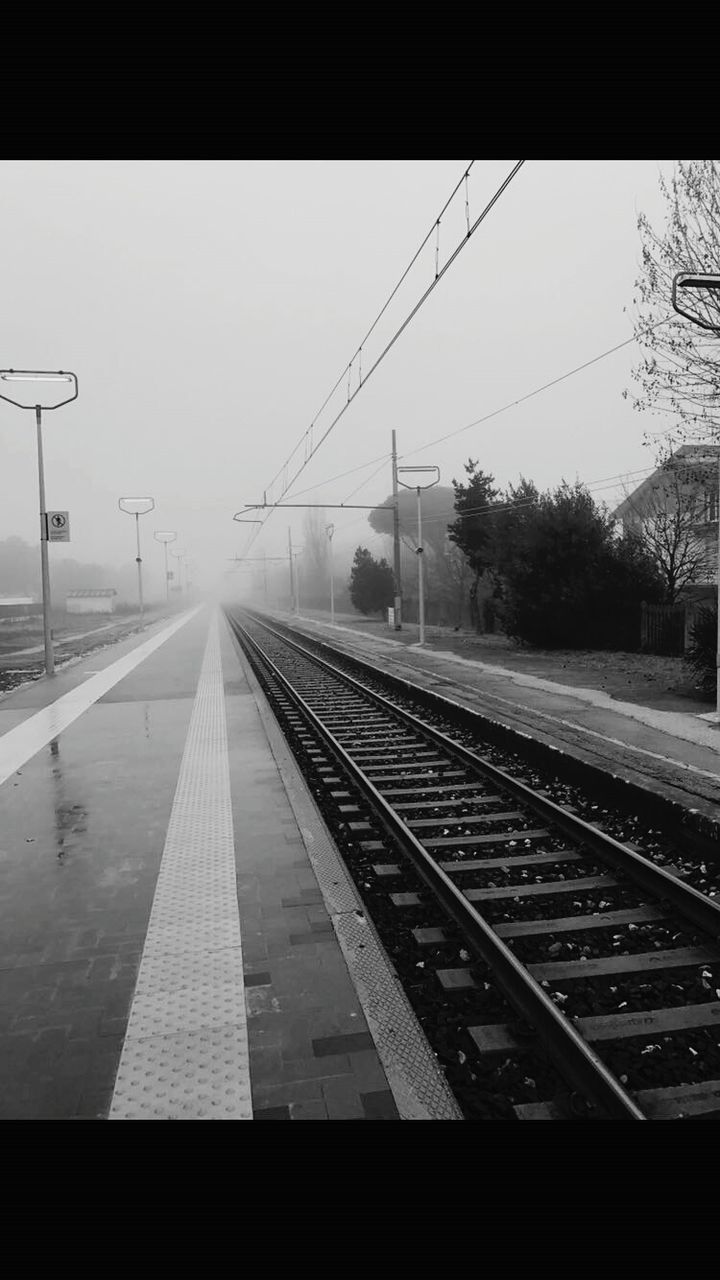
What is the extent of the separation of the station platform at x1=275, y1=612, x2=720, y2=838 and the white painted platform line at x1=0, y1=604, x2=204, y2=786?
5.91 metres

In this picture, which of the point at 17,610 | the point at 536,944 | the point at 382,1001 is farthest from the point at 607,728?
the point at 17,610

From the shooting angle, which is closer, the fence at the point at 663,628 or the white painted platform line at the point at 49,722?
the white painted platform line at the point at 49,722

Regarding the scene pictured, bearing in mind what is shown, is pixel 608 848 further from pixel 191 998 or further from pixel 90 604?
pixel 90 604

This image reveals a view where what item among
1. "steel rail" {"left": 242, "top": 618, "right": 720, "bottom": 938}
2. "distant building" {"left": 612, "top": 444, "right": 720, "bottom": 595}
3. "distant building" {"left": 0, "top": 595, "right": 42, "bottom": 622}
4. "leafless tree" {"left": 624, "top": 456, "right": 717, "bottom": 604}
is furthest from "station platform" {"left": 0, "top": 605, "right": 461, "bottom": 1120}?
"distant building" {"left": 0, "top": 595, "right": 42, "bottom": 622}

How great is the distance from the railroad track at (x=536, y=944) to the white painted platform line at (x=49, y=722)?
3.73 metres

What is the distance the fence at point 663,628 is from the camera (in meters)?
18.9

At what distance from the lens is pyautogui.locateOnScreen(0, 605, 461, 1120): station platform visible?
279cm

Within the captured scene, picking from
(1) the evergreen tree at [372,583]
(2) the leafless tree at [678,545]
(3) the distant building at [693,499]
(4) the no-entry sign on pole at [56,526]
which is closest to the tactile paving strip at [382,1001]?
(3) the distant building at [693,499]

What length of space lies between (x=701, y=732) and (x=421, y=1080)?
7359mm

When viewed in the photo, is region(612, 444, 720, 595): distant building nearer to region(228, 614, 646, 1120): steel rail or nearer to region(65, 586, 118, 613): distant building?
region(228, 614, 646, 1120): steel rail

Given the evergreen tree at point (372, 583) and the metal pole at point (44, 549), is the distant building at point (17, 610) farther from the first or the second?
the metal pole at point (44, 549)

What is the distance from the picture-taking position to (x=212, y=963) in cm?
377
